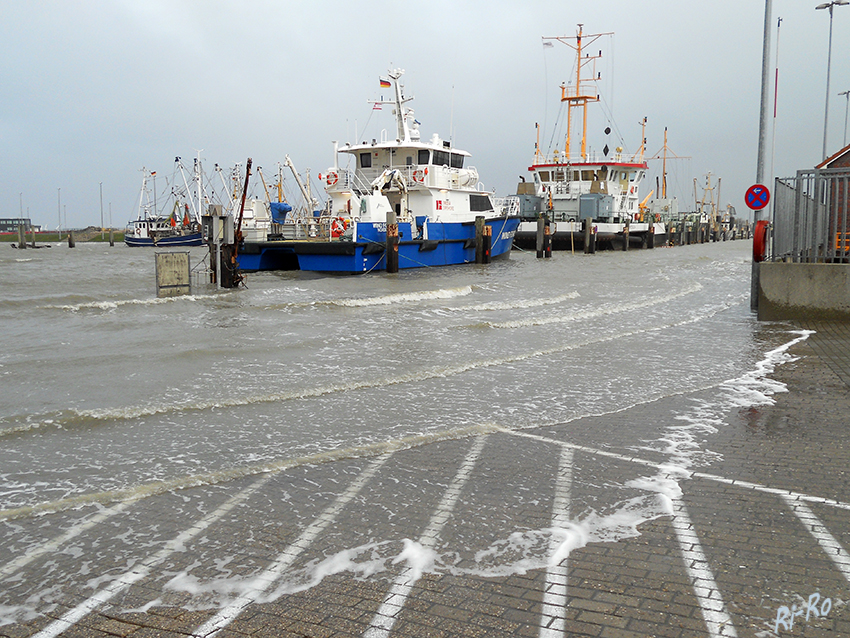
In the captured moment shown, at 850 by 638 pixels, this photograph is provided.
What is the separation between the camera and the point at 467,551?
353 cm

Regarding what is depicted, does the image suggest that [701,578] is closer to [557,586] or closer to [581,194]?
[557,586]

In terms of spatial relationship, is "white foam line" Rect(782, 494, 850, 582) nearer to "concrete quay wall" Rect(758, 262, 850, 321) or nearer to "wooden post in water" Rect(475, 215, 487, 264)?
"concrete quay wall" Rect(758, 262, 850, 321)

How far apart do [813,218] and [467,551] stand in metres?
10.6

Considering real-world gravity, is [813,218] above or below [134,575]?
above

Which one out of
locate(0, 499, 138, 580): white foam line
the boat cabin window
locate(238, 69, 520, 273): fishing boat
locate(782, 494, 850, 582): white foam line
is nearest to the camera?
locate(782, 494, 850, 582): white foam line

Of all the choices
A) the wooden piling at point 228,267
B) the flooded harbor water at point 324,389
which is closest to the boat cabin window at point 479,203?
the wooden piling at point 228,267

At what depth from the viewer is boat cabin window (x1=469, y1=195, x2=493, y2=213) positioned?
31.8 meters

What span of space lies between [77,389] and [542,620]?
6.56m

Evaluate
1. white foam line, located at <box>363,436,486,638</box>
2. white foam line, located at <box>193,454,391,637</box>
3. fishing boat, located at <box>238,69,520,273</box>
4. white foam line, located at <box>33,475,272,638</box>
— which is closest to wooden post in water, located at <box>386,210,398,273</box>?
fishing boat, located at <box>238,69,520,273</box>

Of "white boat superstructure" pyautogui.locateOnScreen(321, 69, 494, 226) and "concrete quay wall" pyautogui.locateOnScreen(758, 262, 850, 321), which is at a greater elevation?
"white boat superstructure" pyautogui.locateOnScreen(321, 69, 494, 226)

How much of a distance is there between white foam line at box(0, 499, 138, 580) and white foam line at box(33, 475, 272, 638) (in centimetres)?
57

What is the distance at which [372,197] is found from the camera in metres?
26.0

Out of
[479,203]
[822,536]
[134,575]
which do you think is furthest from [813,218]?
[479,203]

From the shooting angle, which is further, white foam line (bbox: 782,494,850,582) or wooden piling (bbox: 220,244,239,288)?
wooden piling (bbox: 220,244,239,288)
